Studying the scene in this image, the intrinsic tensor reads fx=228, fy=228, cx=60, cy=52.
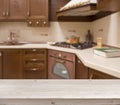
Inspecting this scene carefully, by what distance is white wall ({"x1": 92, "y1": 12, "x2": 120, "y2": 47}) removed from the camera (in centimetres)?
306

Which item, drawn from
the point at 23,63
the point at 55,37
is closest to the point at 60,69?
the point at 23,63

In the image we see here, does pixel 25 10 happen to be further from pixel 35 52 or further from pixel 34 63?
pixel 34 63

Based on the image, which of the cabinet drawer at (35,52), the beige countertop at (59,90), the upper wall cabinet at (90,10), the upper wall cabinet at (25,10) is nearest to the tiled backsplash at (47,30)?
the upper wall cabinet at (90,10)

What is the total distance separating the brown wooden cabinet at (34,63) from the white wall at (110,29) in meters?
1.03

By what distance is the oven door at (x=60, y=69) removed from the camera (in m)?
3.23

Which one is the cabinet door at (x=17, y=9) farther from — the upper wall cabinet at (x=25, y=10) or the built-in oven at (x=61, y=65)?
the built-in oven at (x=61, y=65)

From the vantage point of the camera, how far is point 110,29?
336cm

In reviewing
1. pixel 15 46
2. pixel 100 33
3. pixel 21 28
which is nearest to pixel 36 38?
pixel 21 28

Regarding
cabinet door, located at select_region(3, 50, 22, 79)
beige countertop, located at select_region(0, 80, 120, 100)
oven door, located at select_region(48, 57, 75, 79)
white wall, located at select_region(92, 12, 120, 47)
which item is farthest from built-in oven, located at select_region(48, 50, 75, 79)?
beige countertop, located at select_region(0, 80, 120, 100)

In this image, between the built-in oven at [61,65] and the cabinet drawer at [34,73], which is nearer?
the built-in oven at [61,65]

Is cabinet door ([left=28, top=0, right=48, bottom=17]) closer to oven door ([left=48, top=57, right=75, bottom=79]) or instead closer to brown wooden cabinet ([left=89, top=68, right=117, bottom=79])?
oven door ([left=48, top=57, right=75, bottom=79])

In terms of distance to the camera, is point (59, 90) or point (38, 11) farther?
point (38, 11)

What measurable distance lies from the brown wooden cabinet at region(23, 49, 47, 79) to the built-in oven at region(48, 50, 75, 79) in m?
0.12

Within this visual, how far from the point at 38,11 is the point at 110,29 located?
4.83 ft
